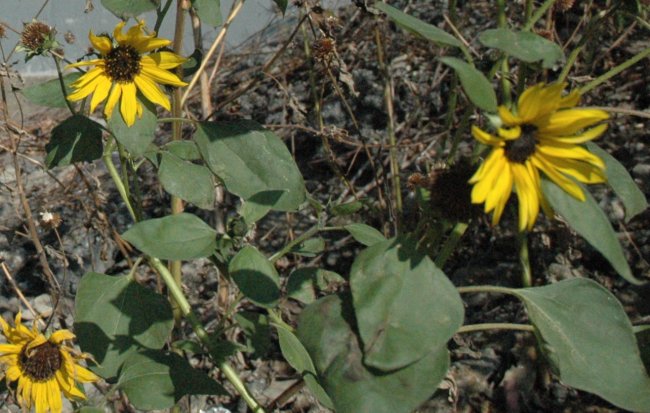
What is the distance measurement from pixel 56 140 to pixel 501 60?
662 millimetres

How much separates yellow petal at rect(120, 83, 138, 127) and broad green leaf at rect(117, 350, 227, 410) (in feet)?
1.15

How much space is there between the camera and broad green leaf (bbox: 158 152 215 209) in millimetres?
1182

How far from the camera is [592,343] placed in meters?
1.02

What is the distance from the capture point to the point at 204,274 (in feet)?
6.59

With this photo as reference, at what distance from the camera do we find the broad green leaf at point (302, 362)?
1.10 m

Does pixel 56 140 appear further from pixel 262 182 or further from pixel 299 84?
pixel 299 84

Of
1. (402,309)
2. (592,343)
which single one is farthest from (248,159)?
(592,343)

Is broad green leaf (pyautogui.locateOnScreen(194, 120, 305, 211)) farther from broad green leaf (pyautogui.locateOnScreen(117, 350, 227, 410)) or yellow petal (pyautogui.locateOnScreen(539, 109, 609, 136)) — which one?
yellow petal (pyautogui.locateOnScreen(539, 109, 609, 136))

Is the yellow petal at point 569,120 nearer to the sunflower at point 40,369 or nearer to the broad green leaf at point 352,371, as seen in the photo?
the broad green leaf at point 352,371

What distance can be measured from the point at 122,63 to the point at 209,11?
0.18m

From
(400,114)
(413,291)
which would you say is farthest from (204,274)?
(413,291)

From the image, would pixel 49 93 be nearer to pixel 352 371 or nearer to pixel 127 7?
pixel 127 7

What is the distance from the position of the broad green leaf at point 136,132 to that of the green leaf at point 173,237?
0.33 ft

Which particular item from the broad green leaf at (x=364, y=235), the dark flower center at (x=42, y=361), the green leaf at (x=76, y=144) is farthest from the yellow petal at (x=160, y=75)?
the dark flower center at (x=42, y=361)
